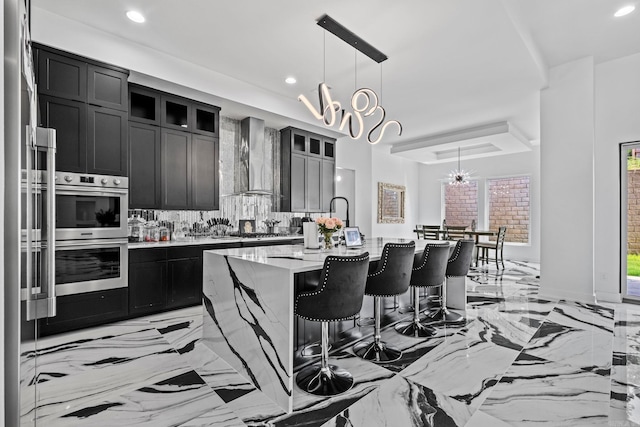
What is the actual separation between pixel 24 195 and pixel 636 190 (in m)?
6.36

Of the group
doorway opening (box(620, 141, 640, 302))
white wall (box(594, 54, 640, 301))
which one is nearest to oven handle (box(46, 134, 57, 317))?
white wall (box(594, 54, 640, 301))

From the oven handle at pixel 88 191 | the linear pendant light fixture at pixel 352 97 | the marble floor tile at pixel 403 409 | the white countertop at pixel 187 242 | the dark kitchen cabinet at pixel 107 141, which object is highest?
the linear pendant light fixture at pixel 352 97

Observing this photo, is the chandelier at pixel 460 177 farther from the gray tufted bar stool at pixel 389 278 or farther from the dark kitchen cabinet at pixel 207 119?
the gray tufted bar stool at pixel 389 278

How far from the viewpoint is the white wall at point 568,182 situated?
14.0 feet

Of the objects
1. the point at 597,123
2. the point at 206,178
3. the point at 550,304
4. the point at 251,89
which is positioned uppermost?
the point at 251,89

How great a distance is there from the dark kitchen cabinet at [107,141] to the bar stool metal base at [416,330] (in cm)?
342

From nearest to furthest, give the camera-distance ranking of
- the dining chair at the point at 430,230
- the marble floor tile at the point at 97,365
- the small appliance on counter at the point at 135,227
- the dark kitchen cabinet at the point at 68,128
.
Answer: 1. the marble floor tile at the point at 97,365
2. the dark kitchen cabinet at the point at 68,128
3. the small appliance on counter at the point at 135,227
4. the dining chair at the point at 430,230

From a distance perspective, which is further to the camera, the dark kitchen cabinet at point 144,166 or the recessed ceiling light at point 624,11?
the dark kitchen cabinet at point 144,166

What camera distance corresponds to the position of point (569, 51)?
13.6 ft

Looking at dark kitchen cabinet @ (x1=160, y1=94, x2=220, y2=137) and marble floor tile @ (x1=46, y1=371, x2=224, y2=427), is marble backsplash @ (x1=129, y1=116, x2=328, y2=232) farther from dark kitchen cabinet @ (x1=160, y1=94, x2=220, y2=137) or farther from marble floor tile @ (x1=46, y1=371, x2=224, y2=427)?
marble floor tile @ (x1=46, y1=371, x2=224, y2=427)

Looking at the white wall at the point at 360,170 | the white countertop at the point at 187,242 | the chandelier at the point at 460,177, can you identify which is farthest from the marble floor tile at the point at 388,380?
the chandelier at the point at 460,177

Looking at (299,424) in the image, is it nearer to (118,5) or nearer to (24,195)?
(24,195)

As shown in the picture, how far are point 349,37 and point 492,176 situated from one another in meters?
7.08

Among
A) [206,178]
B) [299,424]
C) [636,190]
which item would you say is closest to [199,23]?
[206,178]
